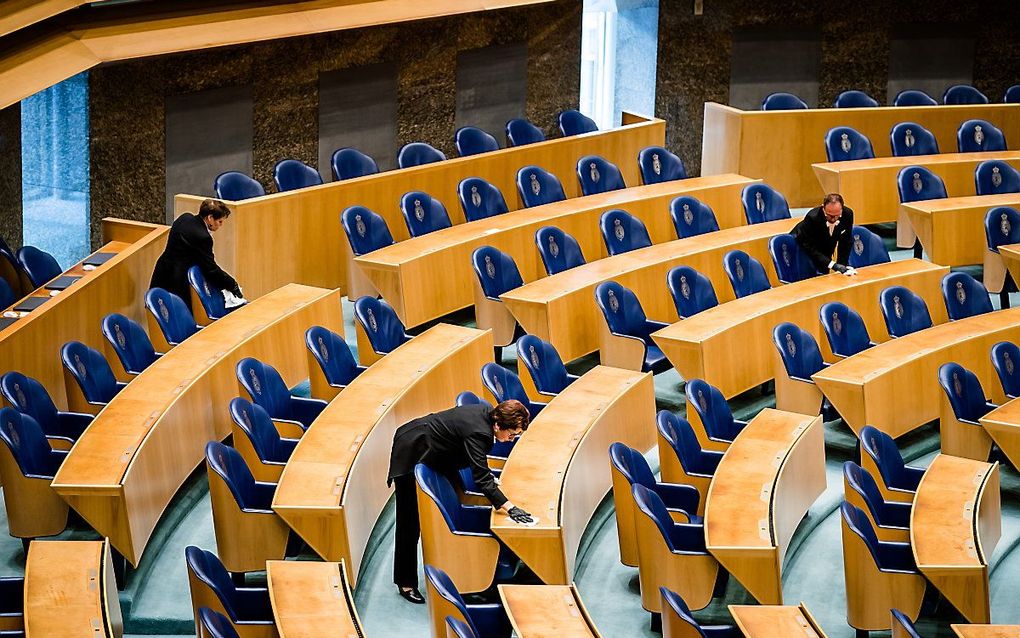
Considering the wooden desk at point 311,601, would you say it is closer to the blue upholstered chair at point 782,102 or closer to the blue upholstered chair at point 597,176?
the blue upholstered chair at point 597,176

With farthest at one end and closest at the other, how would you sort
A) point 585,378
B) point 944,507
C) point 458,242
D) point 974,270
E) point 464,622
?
point 974,270
point 458,242
point 585,378
point 944,507
point 464,622

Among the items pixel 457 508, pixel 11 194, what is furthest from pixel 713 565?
pixel 11 194

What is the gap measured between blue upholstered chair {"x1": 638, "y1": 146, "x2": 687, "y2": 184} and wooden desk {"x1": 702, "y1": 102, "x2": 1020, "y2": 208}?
80cm

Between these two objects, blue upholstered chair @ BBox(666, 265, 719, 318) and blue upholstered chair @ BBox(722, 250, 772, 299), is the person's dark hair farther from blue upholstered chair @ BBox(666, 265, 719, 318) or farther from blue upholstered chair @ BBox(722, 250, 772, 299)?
blue upholstered chair @ BBox(722, 250, 772, 299)

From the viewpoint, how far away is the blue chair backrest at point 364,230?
24.4 ft

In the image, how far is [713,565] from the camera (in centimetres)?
502

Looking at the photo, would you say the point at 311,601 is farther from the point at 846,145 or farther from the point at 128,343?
the point at 846,145

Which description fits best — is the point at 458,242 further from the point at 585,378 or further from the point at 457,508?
the point at 457,508

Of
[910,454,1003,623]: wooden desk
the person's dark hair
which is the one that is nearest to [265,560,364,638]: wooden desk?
the person's dark hair

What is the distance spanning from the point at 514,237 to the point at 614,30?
4314 mm

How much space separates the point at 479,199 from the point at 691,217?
122 cm

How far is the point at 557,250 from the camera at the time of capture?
24.5 feet

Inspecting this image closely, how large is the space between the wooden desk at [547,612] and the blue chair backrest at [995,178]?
5596mm

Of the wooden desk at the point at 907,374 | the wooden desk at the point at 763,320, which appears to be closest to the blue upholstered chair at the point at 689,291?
the wooden desk at the point at 763,320
